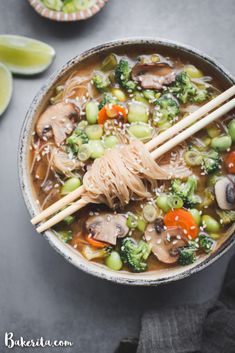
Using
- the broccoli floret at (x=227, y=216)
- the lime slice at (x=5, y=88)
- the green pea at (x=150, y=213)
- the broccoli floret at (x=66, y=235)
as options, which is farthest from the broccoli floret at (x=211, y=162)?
the lime slice at (x=5, y=88)

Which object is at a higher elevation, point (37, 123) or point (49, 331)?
point (37, 123)

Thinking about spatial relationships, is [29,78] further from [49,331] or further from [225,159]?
[49,331]

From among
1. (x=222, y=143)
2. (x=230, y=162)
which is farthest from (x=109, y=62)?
(x=230, y=162)

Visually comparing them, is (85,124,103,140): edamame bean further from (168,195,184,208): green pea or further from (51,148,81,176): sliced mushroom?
(168,195,184,208): green pea

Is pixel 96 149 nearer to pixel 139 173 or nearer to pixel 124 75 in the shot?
pixel 139 173

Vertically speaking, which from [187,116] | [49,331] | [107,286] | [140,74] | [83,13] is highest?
[83,13]

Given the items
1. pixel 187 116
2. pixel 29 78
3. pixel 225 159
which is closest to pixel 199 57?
Answer: pixel 187 116
